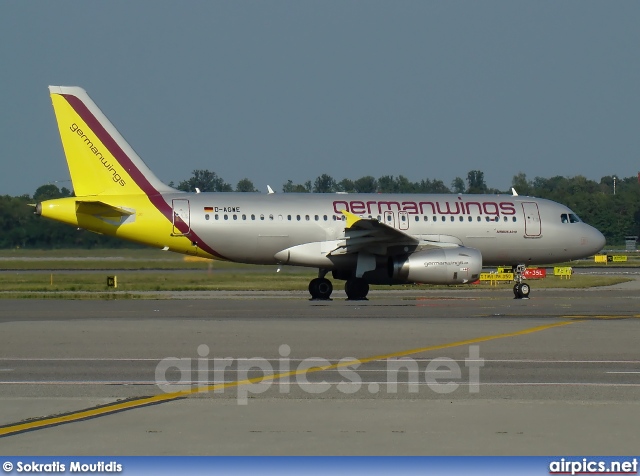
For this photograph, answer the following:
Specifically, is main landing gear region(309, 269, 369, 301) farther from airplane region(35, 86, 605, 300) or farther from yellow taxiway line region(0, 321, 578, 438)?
yellow taxiway line region(0, 321, 578, 438)

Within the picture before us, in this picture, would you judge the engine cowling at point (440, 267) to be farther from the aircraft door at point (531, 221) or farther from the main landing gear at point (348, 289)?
the aircraft door at point (531, 221)

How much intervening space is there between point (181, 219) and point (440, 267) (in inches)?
332

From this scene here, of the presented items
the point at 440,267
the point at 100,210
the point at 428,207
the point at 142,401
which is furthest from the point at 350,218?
the point at 142,401

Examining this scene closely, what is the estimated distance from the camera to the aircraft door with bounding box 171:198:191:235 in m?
32.8

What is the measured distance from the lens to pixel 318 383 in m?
13.0

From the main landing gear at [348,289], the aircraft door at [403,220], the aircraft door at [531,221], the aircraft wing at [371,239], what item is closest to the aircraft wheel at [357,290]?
the main landing gear at [348,289]

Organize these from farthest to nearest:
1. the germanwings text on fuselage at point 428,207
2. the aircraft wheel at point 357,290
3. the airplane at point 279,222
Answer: the germanwings text on fuselage at point 428,207
the aircraft wheel at point 357,290
the airplane at point 279,222

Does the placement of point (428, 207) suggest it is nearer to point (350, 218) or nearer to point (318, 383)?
point (350, 218)

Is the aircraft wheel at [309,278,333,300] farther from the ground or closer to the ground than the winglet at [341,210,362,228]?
closer to the ground

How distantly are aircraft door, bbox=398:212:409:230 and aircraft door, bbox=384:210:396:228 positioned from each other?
0.68ft

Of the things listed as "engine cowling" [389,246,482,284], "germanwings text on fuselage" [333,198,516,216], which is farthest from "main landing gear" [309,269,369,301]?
"germanwings text on fuselage" [333,198,516,216]

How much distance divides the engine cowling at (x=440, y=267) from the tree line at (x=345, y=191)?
13.1m

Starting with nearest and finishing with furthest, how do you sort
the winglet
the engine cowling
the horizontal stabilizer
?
the engine cowling
the horizontal stabilizer
the winglet

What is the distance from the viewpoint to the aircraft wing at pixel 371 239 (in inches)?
1268
